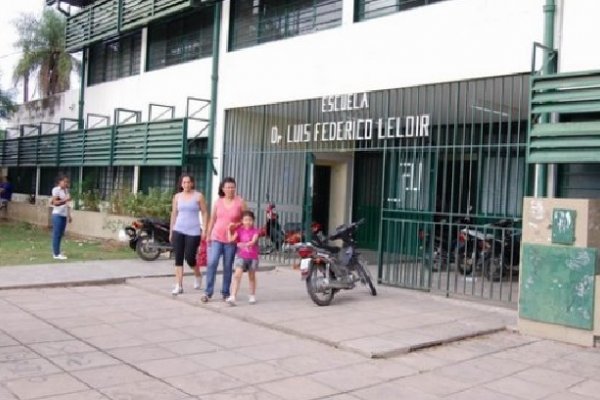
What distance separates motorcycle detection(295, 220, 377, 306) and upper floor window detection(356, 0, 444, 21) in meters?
4.10

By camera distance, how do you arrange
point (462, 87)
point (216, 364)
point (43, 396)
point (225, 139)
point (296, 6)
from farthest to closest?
point (225, 139) → point (296, 6) → point (462, 87) → point (216, 364) → point (43, 396)

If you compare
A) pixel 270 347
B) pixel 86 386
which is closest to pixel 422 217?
pixel 270 347

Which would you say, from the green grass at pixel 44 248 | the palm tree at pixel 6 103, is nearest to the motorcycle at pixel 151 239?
the green grass at pixel 44 248

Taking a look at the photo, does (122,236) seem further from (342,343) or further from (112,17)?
(342,343)

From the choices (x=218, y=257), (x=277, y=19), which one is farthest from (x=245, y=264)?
(x=277, y=19)

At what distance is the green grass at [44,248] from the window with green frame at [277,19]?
5.29 m

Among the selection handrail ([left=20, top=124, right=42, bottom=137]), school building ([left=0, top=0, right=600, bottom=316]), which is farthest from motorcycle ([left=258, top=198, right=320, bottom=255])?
handrail ([left=20, top=124, right=42, bottom=137])

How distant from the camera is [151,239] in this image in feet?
39.9

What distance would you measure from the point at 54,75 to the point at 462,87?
23172 millimetres

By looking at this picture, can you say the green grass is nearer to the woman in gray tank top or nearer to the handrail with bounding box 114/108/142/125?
the handrail with bounding box 114/108/142/125

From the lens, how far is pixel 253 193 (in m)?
13.4

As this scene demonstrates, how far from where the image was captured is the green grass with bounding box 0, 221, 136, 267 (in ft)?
38.9

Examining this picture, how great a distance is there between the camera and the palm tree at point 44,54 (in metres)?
26.8

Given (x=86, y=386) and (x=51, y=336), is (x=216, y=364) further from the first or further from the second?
(x=51, y=336)
